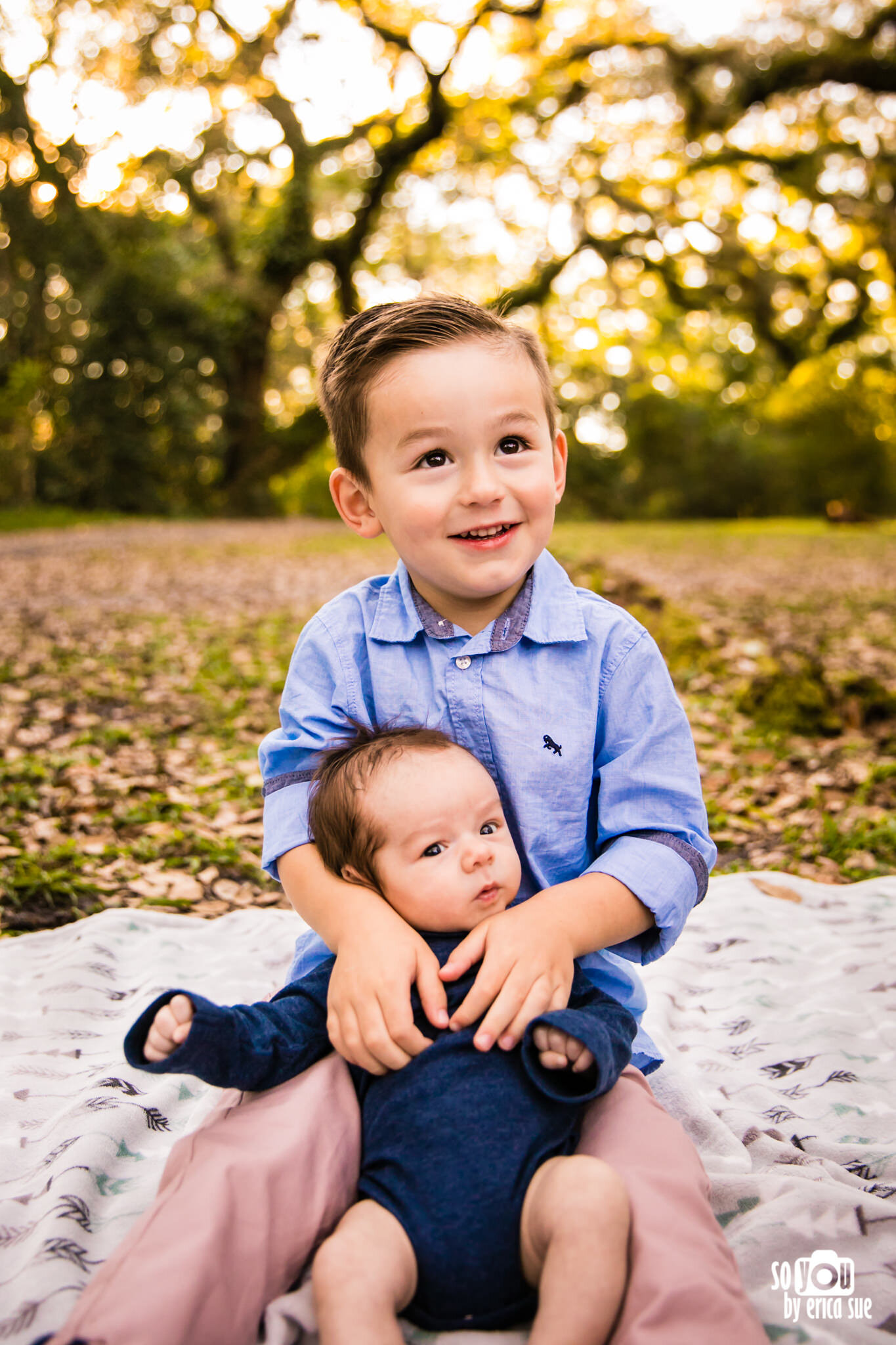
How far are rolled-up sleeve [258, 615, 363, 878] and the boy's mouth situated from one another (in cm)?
37

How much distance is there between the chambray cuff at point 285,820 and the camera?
1.88 m

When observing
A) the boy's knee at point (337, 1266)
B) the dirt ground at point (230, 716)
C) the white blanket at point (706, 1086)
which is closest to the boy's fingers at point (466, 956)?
the boy's knee at point (337, 1266)

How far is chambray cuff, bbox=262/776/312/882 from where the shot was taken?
1878 mm

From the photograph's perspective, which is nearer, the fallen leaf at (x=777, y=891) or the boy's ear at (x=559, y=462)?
the boy's ear at (x=559, y=462)

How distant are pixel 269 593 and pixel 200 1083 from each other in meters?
7.81


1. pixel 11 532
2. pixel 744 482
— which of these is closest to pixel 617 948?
pixel 11 532

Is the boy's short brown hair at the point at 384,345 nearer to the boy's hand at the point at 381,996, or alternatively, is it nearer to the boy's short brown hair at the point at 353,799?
the boy's short brown hair at the point at 353,799

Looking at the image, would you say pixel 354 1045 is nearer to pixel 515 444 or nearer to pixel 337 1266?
pixel 337 1266

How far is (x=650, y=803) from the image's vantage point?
183 cm

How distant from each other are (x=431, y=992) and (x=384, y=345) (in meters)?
1.16

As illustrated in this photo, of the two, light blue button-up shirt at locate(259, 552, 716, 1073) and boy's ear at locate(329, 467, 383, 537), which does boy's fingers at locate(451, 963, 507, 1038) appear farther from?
boy's ear at locate(329, 467, 383, 537)

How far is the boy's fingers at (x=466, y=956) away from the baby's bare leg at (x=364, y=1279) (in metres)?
0.34

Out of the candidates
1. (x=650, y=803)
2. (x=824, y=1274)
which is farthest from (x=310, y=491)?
(x=824, y=1274)

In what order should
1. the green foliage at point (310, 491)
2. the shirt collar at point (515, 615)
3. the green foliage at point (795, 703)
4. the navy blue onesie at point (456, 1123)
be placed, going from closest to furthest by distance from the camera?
the navy blue onesie at point (456, 1123) → the shirt collar at point (515, 615) → the green foliage at point (795, 703) → the green foliage at point (310, 491)
